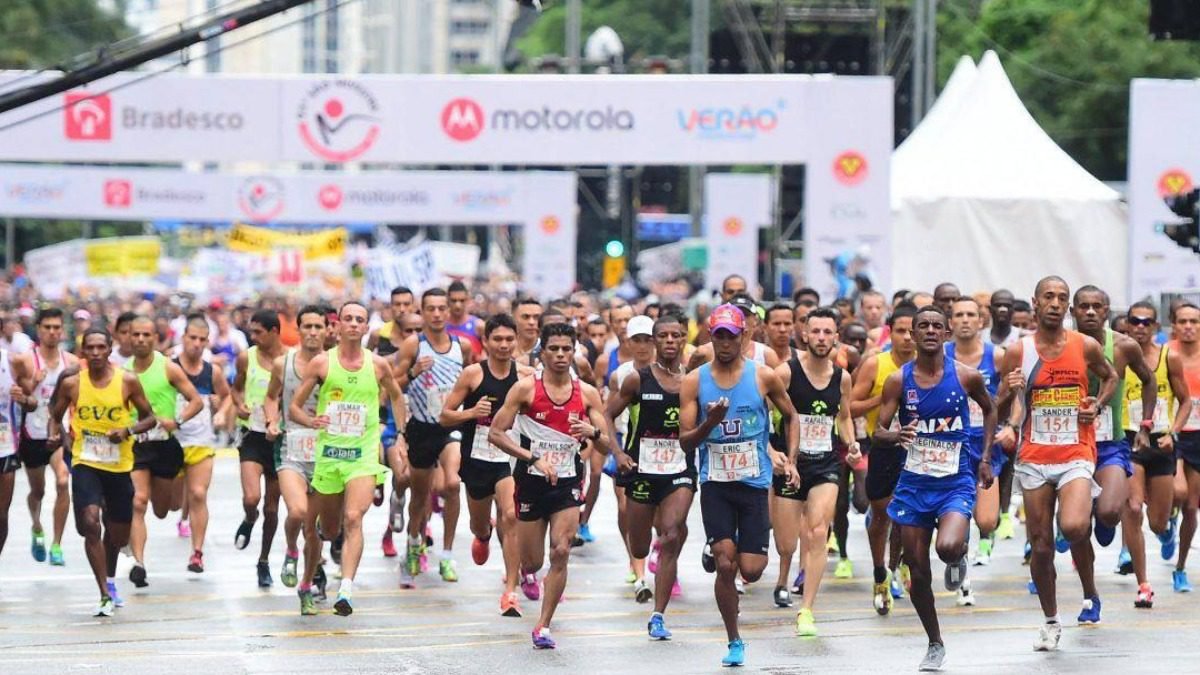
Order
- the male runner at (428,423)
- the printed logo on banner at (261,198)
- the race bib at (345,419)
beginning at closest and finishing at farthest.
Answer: the race bib at (345,419), the male runner at (428,423), the printed logo on banner at (261,198)

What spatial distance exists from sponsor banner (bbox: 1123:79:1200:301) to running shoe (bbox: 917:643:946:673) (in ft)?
40.0

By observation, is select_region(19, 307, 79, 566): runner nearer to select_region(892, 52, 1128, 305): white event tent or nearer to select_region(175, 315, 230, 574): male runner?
select_region(175, 315, 230, 574): male runner

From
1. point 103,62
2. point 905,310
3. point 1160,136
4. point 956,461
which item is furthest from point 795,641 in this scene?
point 1160,136

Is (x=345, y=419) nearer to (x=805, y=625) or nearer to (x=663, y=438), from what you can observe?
(x=663, y=438)

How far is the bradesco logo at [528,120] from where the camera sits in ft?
82.3

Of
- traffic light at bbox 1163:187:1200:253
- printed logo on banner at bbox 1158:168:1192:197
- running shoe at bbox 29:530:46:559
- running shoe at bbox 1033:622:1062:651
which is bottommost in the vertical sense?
running shoe at bbox 29:530:46:559

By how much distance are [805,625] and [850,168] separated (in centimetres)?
1267

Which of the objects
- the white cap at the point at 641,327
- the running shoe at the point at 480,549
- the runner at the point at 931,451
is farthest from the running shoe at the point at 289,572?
the runner at the point at 931,451

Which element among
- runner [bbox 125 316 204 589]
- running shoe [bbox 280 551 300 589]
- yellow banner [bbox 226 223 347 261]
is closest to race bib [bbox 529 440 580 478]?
running shoe [bbox 280 551 300 589]

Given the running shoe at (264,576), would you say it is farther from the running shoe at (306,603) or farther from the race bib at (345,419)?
the race bib at (345,419)

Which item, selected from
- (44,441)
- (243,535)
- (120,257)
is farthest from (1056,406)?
(120,257)

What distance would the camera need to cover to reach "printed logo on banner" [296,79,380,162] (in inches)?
974

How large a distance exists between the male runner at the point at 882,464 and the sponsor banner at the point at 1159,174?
29.4ft

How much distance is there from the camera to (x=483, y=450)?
1386cm
